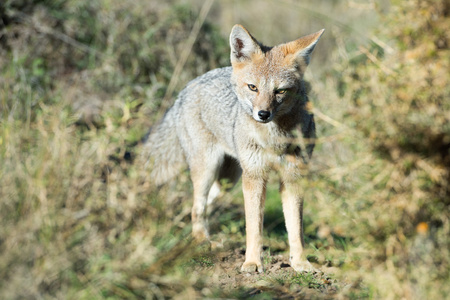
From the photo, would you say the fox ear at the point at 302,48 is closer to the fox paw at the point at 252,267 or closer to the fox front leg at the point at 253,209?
the fox front leg at the point at 253,209

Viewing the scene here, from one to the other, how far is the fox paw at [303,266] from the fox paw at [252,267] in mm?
281

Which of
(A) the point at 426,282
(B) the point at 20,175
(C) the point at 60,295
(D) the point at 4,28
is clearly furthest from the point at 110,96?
(A) the point at 426,282

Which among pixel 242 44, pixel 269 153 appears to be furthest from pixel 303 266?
pixel 242 44

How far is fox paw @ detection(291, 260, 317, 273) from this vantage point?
423 cm

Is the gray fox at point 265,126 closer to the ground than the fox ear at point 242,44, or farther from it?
closer to the ground

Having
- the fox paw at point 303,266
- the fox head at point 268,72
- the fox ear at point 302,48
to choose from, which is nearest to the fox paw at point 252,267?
the fox paw at point 303,266

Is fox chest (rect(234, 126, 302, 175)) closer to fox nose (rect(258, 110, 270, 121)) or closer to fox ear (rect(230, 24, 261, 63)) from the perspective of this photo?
fox nose (rect(258, 110, 270, 121))

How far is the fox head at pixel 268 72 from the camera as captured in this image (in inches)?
168

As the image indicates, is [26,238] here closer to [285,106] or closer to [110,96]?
[285,106]

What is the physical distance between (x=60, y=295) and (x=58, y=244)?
0.89ft

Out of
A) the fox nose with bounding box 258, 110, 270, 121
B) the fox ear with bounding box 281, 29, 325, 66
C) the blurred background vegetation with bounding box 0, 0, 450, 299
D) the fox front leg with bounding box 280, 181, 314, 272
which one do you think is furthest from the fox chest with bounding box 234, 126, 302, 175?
the blurred background vegetation with bounding box 0, 0, 450, 299

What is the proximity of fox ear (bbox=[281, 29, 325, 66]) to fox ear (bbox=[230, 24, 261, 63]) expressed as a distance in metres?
0.26

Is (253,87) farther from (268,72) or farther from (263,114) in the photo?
(263,114)

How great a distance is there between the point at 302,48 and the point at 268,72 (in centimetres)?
35
